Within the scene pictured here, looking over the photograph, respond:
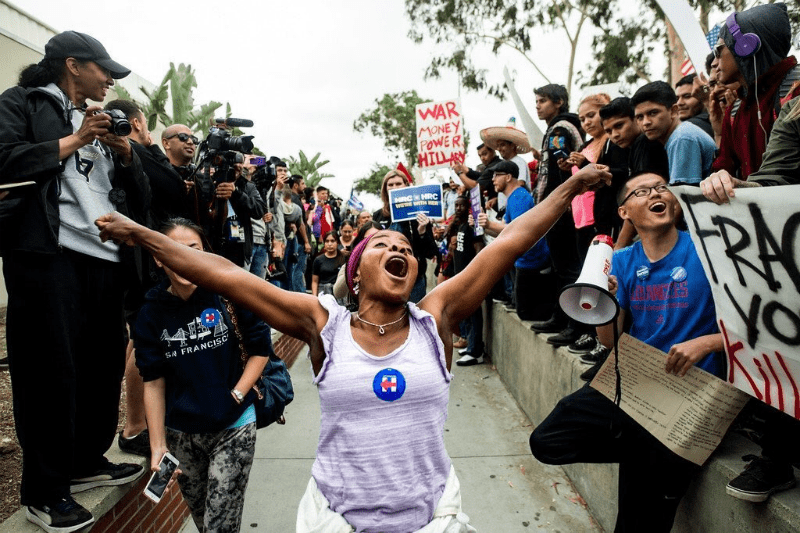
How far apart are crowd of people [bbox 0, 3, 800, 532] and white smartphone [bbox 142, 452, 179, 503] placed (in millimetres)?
61

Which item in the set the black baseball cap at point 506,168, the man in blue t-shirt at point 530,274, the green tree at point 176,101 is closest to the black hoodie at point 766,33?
the man in blue t-shirt at point 530,274

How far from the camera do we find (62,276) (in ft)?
7.93

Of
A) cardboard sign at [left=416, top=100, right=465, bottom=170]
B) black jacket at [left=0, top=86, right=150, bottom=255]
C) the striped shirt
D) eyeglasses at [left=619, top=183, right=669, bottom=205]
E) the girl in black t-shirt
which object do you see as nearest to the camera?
the striped shirt

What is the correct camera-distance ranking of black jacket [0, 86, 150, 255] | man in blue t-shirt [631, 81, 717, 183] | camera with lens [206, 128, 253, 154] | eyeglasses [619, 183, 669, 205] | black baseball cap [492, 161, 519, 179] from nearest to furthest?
black jacket [0, 86, 150, 255]
eyeglasses [619, 183, 669, 205]
man in blue t-shirt [631, 81, 717, 183]
camera with lens [206, 128, 253, 154]
black baseball cap [492, 161, 519, 179]

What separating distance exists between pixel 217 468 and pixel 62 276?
1.07 m

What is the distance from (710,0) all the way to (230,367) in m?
14.3

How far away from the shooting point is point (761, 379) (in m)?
2.02

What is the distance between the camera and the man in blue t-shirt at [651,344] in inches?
93.7

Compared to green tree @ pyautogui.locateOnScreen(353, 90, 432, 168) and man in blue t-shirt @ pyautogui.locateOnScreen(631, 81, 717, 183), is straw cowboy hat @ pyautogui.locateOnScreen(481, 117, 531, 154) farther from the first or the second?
green tree @ pyautogui.locateOnScreen(353, 90, 432, 168)

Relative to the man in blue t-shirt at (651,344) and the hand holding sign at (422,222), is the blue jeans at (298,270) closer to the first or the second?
the hand holding sign at (422,222)

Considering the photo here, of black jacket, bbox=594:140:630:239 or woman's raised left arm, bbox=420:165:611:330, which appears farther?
black jacket, bbox=594:140:630:239

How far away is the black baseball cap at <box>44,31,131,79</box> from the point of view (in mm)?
2549

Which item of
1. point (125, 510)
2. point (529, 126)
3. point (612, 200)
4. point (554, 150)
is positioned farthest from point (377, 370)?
point (529, 126)

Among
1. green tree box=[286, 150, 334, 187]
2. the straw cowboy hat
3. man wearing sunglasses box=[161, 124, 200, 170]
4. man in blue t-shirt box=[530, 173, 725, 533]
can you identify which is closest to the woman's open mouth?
man in blue t-shirt box=[530, 173, 725, 533]
